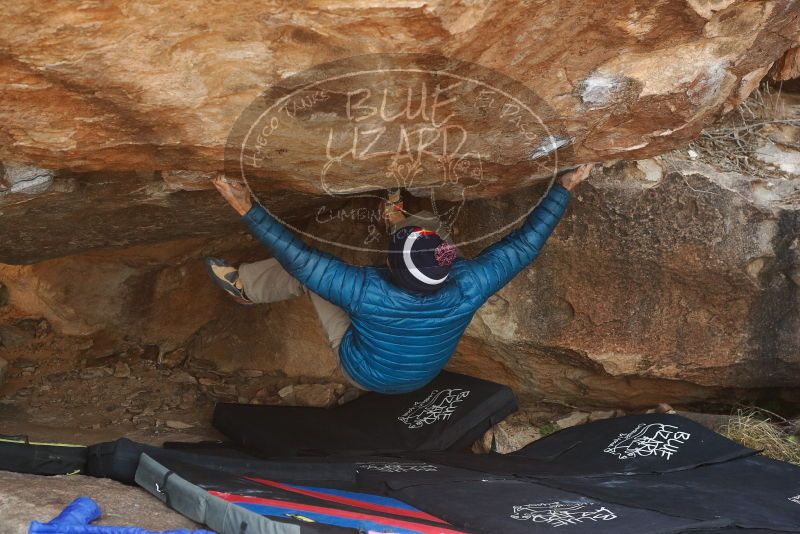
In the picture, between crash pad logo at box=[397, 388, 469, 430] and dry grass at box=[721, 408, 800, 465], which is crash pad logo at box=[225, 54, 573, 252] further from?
dry grass at box=[721, 408, 800, 465]

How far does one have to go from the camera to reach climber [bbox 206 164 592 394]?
9.50 feet

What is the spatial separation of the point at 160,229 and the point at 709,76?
7.30 feet

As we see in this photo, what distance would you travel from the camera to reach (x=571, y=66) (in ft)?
8.27

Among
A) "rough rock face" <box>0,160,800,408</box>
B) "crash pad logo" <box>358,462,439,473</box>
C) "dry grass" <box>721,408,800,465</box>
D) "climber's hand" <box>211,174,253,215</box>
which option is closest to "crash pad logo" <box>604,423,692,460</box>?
"rough rock face" <box>0,160,800,408</box>

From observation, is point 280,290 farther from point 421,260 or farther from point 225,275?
point 421,260

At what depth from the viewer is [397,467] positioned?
3145 mm

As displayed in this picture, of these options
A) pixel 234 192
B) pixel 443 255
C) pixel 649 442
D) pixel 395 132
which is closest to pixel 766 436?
pixel 649 442

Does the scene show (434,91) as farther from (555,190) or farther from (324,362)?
(324,362)

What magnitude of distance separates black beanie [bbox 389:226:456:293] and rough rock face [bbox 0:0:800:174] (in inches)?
16.6

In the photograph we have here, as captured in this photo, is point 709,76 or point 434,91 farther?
point 709,76

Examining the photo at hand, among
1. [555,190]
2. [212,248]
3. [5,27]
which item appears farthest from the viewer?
[212,248]

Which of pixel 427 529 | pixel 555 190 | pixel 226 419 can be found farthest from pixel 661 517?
pixel 226 419

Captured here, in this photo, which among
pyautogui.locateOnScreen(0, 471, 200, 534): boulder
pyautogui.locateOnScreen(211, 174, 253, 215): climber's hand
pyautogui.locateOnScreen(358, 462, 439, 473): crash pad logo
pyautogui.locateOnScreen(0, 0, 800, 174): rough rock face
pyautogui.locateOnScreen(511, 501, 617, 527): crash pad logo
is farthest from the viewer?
pyautogui.locateOnScreen(358, 462, 439, 473): crash pad logo

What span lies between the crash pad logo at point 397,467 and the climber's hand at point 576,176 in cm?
117
